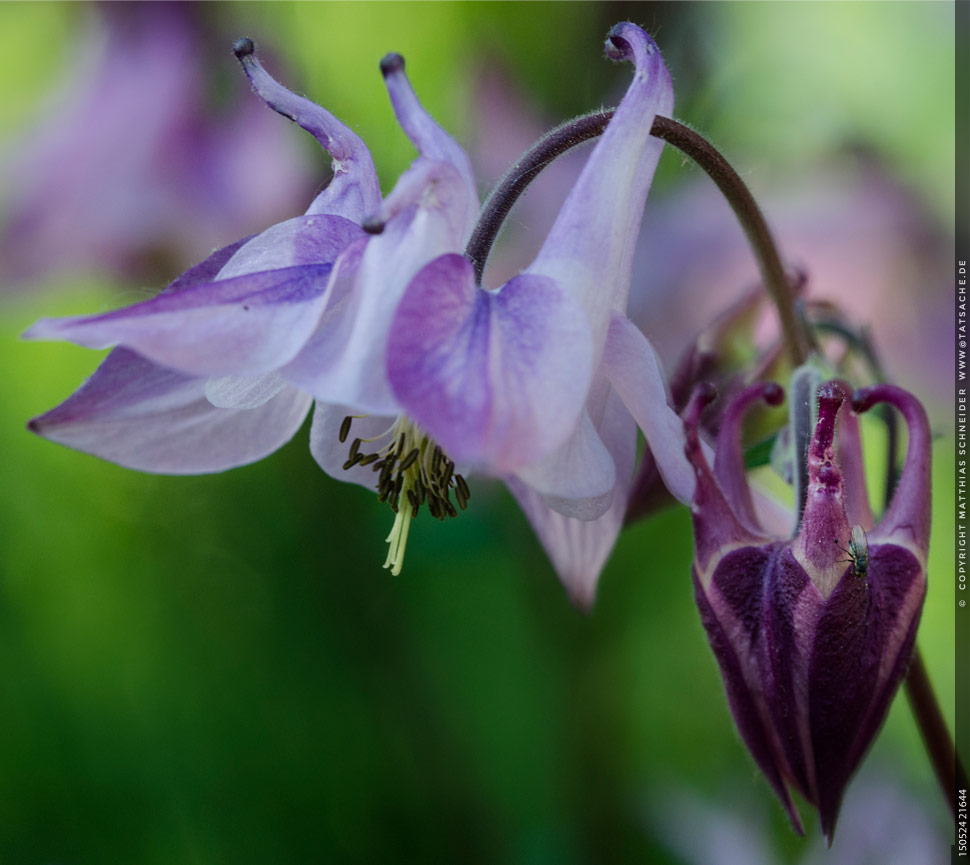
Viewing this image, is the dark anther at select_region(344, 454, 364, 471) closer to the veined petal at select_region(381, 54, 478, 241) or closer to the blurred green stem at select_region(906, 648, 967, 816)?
the veined petal at select_region(381, 54, 478, 241)

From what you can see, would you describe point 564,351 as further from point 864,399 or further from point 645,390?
point 864,399

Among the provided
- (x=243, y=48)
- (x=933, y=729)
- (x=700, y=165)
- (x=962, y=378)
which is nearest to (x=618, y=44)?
(x=700, y=165)

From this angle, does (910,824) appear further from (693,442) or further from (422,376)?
(422,376)

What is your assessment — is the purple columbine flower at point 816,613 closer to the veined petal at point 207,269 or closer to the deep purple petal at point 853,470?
the deep purple petal at point 853,470

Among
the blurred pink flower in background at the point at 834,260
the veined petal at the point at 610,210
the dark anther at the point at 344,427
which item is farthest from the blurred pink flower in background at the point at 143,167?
the veined petal at the point at 610,210

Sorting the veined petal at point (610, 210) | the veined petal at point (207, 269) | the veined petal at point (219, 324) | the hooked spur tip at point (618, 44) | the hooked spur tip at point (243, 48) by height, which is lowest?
the veined petal at point (219, 324)

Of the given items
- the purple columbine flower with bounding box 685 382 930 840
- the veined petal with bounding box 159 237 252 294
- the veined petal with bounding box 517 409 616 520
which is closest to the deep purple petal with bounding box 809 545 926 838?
the purple columbine flower with bounding box 685 382 930 840

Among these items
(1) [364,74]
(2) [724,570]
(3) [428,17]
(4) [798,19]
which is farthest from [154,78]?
(2) [724,570]
